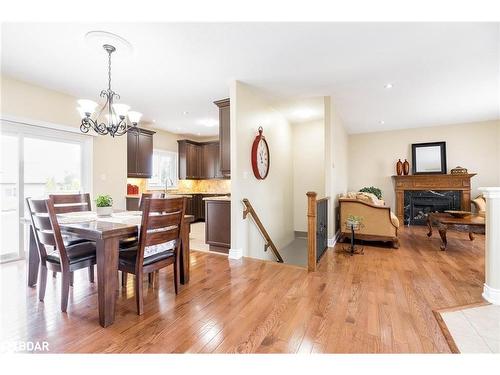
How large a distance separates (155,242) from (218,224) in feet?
5.84

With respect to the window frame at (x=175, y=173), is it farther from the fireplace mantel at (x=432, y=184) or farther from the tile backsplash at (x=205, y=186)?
the fireplace mantel at (x=432, y=184)

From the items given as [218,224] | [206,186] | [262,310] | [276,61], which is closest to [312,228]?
[262,310]

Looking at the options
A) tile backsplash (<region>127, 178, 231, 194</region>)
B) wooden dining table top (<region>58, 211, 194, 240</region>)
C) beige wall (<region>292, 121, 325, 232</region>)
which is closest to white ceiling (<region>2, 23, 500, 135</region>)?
beige wall (<region>292, 121, 325, 232</region>)

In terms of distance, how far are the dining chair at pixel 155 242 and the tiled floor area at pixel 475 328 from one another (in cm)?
224

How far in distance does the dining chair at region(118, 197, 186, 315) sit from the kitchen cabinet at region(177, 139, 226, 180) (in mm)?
4908

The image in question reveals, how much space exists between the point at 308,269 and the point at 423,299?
1159 millimetres

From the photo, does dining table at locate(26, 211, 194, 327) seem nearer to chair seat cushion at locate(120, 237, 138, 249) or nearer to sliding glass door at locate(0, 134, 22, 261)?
chair seat cushion at locate(120, 237, 138, 249)

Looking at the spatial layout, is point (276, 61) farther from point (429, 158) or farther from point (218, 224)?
point (429, 158)

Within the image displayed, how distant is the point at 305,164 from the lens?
589 cm

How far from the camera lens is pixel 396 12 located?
2047mm

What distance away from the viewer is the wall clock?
382 centimetres

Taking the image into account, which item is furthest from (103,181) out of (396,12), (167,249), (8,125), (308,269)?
(396,12)

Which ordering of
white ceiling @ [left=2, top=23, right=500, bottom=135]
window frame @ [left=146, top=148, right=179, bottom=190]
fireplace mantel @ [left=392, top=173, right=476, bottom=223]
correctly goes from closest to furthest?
1. white ceiling @ [left=2, top=23, right=500, bottom=135]
2. fireplace mantel @ [left=392, top=173, right=476, bottom=223]
3. window frame @ [left=146, top=148, right=179, bottom=190]

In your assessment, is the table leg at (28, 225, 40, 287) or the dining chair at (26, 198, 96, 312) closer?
the dining chair at (26, 198, 96, 312)
